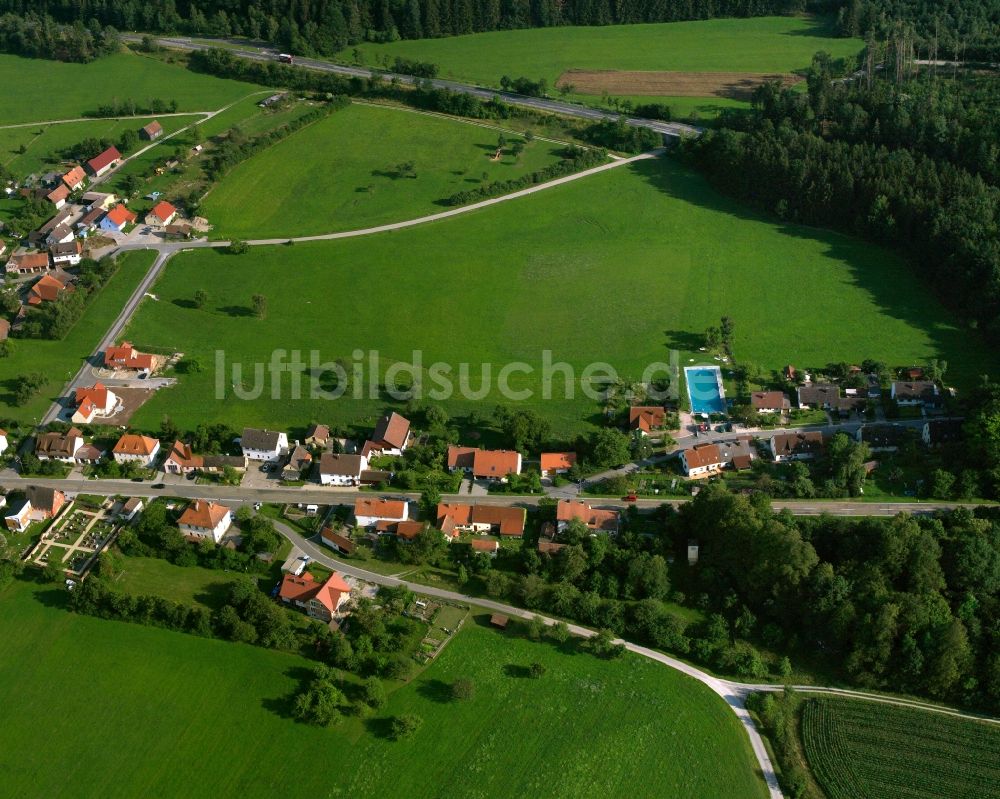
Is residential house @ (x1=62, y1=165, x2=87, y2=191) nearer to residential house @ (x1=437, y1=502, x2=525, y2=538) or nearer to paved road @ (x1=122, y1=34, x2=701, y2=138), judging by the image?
paved road @ (x1=122, y1=34, x2=701, y2=138)

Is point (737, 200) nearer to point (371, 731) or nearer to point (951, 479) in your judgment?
point (951, 479)

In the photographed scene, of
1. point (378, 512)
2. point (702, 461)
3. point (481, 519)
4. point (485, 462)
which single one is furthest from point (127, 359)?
point (702, 461)

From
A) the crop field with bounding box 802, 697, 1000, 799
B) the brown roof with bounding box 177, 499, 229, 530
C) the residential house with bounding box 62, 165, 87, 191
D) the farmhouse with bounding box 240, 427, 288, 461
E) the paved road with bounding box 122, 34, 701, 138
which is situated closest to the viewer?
the crop field with bounding box 802, 697, 1000, 799

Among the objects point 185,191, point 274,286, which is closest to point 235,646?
point 274,286

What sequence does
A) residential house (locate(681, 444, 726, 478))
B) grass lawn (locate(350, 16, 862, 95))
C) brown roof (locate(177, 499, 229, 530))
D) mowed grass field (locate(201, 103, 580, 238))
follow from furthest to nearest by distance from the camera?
grass lawn (locate(350, 16, 862, 95)) < mowed grass field (locate(201, 103, 580, 238)) < residential house (locate(681, 444, 726, 478)) < brown roof (locate(177, 499, 229, 530))

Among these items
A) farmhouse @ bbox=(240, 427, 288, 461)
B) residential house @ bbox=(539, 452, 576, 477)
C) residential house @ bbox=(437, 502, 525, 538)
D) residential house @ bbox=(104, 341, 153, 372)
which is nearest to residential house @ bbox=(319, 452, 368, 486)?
farmhouse @ bbox=(240, 427, 288, 461)

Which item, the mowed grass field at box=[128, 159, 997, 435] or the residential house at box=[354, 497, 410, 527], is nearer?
the residential house at box=[354, 497, 410, 527]

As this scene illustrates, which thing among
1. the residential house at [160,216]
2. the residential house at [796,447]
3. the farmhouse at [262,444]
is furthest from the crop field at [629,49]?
the farmhouse at [262,444]

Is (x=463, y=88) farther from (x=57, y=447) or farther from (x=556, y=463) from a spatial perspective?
(x=57, y=447)
